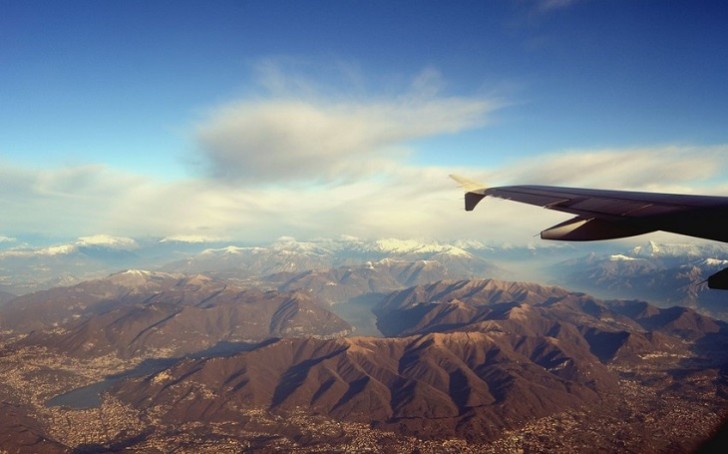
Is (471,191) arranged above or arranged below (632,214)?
above

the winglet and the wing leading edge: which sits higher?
the winglet

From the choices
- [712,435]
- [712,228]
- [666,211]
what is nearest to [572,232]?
[666,211]

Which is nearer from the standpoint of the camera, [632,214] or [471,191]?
[632,214]

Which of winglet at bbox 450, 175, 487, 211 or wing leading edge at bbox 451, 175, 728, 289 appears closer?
wing leading edge at bbox 451, 175, 728, 289

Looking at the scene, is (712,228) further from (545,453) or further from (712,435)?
(545,453)
